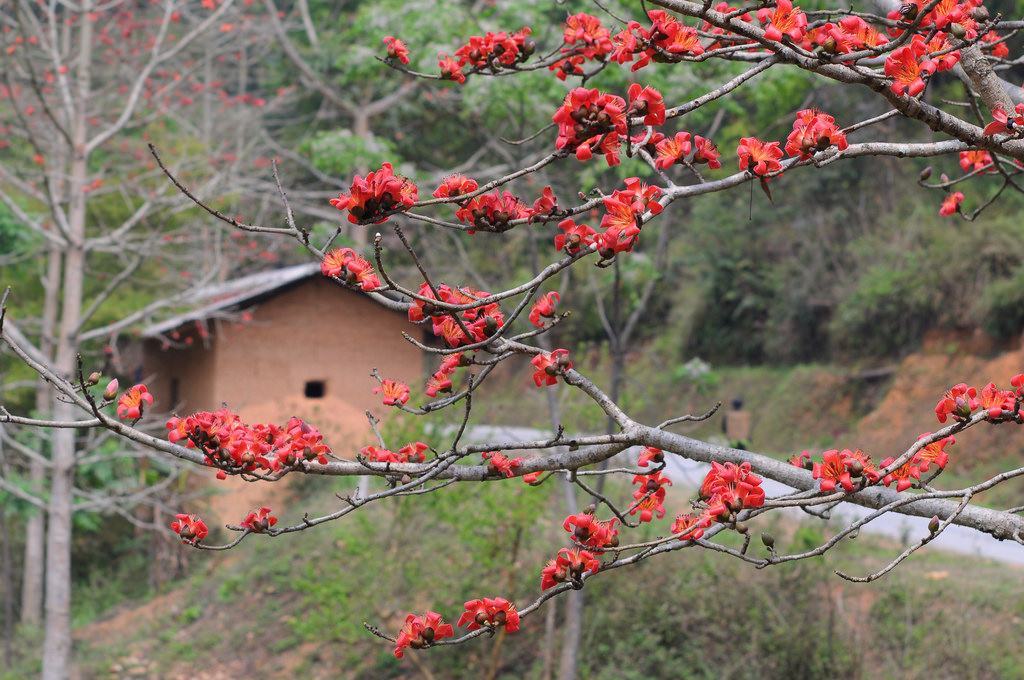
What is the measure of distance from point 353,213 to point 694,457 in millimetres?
1024

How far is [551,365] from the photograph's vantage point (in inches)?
98.0

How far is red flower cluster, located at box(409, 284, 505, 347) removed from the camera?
238 centimetres

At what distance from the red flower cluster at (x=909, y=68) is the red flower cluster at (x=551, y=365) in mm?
951

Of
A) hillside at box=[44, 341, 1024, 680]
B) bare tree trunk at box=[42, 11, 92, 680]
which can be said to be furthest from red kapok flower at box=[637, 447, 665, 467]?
bare tree trunk at box=[42, 11, 92, 680]

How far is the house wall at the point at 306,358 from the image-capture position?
556 inches

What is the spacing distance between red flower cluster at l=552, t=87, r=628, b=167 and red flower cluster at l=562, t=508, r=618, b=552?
824 mm

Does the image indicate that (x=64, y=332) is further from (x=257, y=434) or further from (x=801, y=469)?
(x=801, y=469)

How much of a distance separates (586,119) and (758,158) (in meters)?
0.39

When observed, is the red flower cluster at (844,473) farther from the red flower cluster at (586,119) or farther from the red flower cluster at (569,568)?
the red flower cluster at (586,119)

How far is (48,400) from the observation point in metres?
13.2

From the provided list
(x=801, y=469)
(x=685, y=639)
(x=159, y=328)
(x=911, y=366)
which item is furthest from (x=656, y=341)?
(x=801, y=469)

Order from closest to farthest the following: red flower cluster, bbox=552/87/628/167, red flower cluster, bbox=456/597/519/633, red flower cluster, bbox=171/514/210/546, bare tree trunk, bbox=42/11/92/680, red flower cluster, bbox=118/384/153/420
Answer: red flower cluster, bbox=552/87/628/167 < red flower cluster, bbox=456/597/519/633 < red flower cluster, bbox=118/384/153/420 < red flower cluster, bbox=171/514/210/546 < bare tree trunk, bbox=42/11/92/680

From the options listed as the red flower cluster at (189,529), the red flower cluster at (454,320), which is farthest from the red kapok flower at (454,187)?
the red flower cluster at (189,529)

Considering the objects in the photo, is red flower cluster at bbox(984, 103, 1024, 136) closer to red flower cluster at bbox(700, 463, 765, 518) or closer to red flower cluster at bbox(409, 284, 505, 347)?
red flower cluster at bbox(700, 463, 765, 518)
